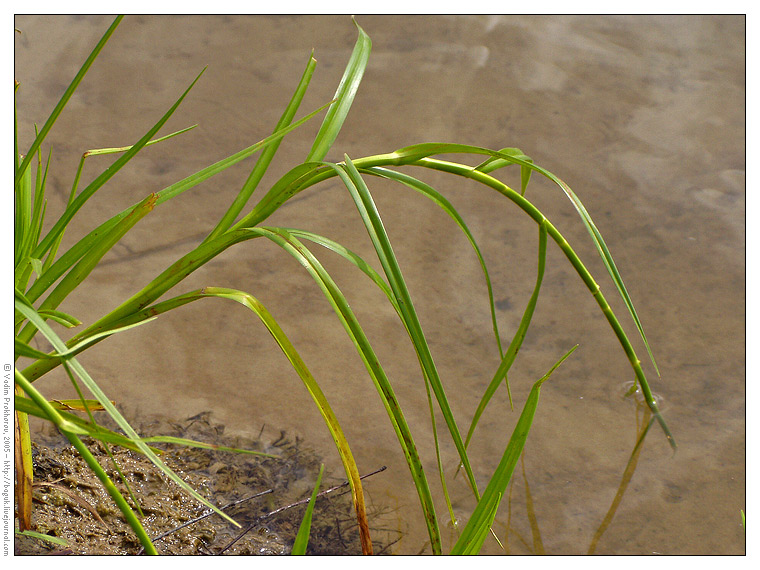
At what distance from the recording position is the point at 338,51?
6.14ft

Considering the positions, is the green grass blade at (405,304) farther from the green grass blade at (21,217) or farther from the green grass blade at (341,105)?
the green grass blade at (21,217)

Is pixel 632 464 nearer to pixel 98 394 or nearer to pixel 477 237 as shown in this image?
pixel 477 237

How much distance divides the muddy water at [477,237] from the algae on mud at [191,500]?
5cm

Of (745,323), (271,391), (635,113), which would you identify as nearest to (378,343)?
(271,391)

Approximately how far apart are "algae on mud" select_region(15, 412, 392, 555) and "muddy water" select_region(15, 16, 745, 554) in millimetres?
51

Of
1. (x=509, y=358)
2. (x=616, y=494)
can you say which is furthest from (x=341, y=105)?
(x=616, y=494)

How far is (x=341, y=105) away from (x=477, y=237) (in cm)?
73

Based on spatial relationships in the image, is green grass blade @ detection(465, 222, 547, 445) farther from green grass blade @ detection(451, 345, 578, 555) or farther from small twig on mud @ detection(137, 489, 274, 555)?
small twig on mud @ detection(137, 489, 274, 555)

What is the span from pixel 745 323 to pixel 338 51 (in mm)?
1205

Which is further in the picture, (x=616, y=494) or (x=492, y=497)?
(x=616, y=494)

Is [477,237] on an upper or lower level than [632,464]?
upper

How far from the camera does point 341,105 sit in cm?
74

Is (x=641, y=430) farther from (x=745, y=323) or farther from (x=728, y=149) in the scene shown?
(x=728, y=149)

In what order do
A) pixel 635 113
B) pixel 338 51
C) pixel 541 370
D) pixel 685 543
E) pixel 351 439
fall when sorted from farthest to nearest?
pixel 338 51 < pixel 635 113 < pixel 541 370 < pixel 351 439 < pixel 685 543
